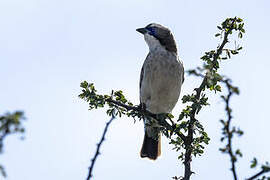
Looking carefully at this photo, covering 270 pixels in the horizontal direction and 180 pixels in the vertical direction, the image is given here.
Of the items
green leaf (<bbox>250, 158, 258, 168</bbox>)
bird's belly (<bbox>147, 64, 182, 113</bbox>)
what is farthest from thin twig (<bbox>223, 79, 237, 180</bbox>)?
bird's belly (<bbox>147, 64, 182, 113</bbox>)

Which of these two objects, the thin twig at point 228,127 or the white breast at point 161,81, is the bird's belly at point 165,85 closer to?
the white breast at point 161,81

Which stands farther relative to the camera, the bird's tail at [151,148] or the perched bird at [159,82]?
the bird's tail at [151,148]

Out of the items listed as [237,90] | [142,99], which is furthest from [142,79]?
[237,90]

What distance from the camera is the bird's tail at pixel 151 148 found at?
8.82m

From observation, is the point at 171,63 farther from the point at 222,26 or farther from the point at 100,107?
the point at 100,107

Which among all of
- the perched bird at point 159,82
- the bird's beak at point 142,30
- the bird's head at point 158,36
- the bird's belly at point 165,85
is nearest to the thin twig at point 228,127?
the perched bird at point 159,82

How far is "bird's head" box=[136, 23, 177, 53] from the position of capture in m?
8.98

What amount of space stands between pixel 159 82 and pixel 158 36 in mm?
1381

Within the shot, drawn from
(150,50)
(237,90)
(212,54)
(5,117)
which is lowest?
(5,117)

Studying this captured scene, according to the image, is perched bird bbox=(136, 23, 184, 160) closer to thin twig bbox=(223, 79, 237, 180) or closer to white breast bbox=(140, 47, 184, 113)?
white breast bbox=(140, 47, 184, 113)

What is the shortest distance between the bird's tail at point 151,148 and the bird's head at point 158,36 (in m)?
1.72

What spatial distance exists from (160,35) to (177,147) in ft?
15.6

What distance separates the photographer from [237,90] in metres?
2.17

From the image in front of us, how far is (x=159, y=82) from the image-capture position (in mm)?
8219
